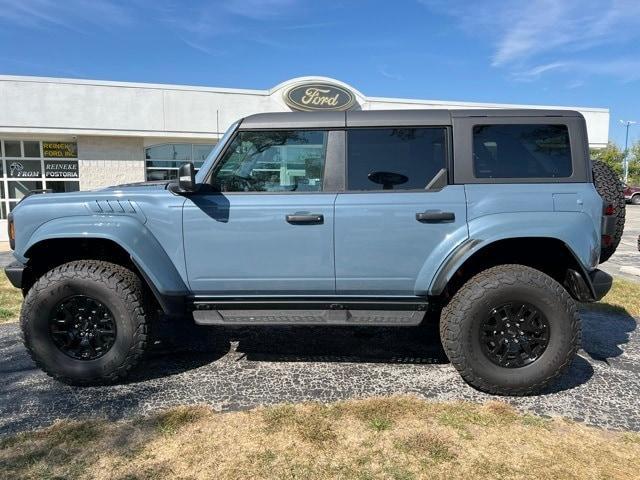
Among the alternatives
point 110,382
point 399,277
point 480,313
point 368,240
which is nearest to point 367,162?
point 368,240

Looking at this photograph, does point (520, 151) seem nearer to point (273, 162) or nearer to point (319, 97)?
point (273, 162)

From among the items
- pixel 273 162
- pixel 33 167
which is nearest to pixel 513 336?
pixel 273 162

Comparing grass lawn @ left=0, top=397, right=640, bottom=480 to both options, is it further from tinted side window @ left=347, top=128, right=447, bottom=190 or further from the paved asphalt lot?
tinted side window @ left=347, top=128, right=447, bottom=190

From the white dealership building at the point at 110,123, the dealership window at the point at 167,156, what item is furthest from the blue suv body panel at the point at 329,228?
the dealership window at the point at 167,156

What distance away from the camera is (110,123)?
13516mm

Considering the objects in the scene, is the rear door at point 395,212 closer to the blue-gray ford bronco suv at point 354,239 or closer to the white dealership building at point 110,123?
the blue-gray ford bronco suv at point 354,239

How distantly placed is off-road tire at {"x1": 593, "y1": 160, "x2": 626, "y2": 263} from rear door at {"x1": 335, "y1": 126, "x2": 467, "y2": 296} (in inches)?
43.9

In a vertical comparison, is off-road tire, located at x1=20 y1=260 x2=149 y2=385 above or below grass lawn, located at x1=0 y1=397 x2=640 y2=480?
above

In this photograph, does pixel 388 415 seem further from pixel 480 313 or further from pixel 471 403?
pixel 480 313

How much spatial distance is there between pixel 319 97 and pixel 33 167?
874 centimetres

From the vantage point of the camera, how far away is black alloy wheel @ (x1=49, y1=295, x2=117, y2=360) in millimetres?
3496

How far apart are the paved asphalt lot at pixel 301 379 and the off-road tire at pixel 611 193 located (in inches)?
40.7

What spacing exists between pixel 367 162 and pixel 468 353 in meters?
1.54

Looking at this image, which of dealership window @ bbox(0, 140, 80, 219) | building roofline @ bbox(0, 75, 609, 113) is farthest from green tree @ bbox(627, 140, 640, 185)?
dealership window @ bbox(0, 140, 80, 219)
